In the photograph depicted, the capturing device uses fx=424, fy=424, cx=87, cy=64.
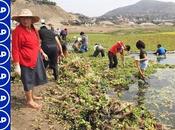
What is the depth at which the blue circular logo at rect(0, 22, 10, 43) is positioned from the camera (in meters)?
3.01

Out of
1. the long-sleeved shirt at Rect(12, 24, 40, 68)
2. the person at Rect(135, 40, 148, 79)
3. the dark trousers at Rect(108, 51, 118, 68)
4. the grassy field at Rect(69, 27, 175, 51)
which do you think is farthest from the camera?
the grassy field at Rect(69, 27, 175, 51)

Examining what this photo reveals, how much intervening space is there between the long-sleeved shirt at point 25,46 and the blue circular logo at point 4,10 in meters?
4.68

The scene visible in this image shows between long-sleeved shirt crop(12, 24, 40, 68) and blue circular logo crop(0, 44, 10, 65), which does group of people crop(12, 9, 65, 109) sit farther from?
blue circular logo crop(0, 44, 10, 65)

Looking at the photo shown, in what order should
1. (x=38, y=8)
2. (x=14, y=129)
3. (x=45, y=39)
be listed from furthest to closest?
1. (x=38, y=8)
2. (x=45, y=39)
3. (x=14, y=129)

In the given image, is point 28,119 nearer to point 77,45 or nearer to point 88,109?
point 88,109

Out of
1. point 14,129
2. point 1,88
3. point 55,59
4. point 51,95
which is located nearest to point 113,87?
point 55,59

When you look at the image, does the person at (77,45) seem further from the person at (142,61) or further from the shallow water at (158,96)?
the person at (142,61)

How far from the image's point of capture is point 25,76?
27.4ft

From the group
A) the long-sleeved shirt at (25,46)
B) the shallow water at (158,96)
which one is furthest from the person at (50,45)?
the long-sleeved shirt at (25,46)

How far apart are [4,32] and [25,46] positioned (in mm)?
5067

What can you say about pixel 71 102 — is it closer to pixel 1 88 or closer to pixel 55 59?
pixel 55 59

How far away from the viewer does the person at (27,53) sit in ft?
25.1

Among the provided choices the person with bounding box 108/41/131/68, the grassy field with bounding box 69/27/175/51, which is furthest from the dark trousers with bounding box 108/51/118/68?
the grassy field with bounding box 69/27/175/51

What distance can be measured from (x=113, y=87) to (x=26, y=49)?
6.79m
